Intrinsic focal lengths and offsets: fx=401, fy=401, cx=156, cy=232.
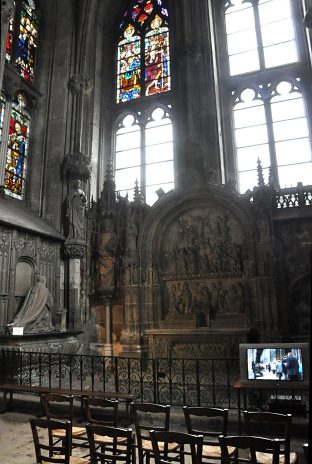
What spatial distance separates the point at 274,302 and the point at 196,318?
241 centimetres

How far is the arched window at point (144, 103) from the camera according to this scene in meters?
16.0

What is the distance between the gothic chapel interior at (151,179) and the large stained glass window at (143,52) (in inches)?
2.4

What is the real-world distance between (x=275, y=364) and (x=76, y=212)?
9.38m

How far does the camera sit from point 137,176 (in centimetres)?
1620

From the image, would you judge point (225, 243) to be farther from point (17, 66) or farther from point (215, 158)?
point (17, 66)

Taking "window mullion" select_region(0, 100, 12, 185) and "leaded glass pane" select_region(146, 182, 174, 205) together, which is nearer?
"window mullion" select_region(0, 100, 12, 185)

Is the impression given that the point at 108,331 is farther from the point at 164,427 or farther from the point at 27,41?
the point at 27,41

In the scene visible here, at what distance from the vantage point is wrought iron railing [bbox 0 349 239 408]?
7234mm

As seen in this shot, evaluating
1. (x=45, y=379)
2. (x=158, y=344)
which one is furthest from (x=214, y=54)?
(x=45, y=379)

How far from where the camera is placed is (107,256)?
1380cm

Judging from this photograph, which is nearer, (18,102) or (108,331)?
(108,331)

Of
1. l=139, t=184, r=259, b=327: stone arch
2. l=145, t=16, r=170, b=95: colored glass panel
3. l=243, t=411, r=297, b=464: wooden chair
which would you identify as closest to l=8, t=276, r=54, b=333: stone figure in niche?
l=139, t=184, r=259, b=327: stone arch

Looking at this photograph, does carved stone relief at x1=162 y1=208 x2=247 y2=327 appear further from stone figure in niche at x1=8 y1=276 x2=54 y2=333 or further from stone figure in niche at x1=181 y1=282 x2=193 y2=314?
stone figure in niche at x1=8 y1=276 x2=54 y2=333

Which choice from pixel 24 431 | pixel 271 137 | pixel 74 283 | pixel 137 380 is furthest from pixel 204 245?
pixel 24 431
